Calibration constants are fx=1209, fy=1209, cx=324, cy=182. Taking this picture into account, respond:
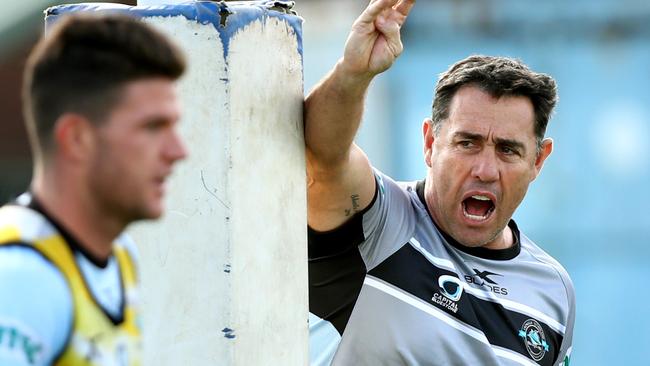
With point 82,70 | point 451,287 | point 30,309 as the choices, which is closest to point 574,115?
point 451,287

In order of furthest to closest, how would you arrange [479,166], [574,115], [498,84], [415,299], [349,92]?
[574,115]
[498,84]
[479,166]
[415,299]
[349,92]

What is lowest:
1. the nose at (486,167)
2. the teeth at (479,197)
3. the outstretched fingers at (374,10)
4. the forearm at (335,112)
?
the teeth at (479,197)

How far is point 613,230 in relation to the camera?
9867mm

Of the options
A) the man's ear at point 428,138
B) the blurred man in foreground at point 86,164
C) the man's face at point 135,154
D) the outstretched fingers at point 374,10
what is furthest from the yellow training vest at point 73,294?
the man's ear at point 428,138

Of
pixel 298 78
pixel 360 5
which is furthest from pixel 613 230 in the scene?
pixel 298 78

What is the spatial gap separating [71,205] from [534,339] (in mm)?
2318

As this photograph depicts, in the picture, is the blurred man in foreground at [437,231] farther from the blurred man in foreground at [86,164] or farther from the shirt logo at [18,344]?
the shirt logo at [18,344]

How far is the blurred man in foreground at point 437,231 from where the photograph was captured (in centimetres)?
362

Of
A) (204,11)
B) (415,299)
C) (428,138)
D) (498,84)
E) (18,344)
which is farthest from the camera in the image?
(428,138)

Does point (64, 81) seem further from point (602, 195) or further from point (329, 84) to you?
point (602, 195)

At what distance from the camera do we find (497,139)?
423 centimetres

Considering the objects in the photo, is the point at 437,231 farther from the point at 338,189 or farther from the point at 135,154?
the point at 135,154

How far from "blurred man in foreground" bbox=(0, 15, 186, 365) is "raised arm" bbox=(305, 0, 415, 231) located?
1.21 m

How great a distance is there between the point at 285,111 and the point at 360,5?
21.4ft
